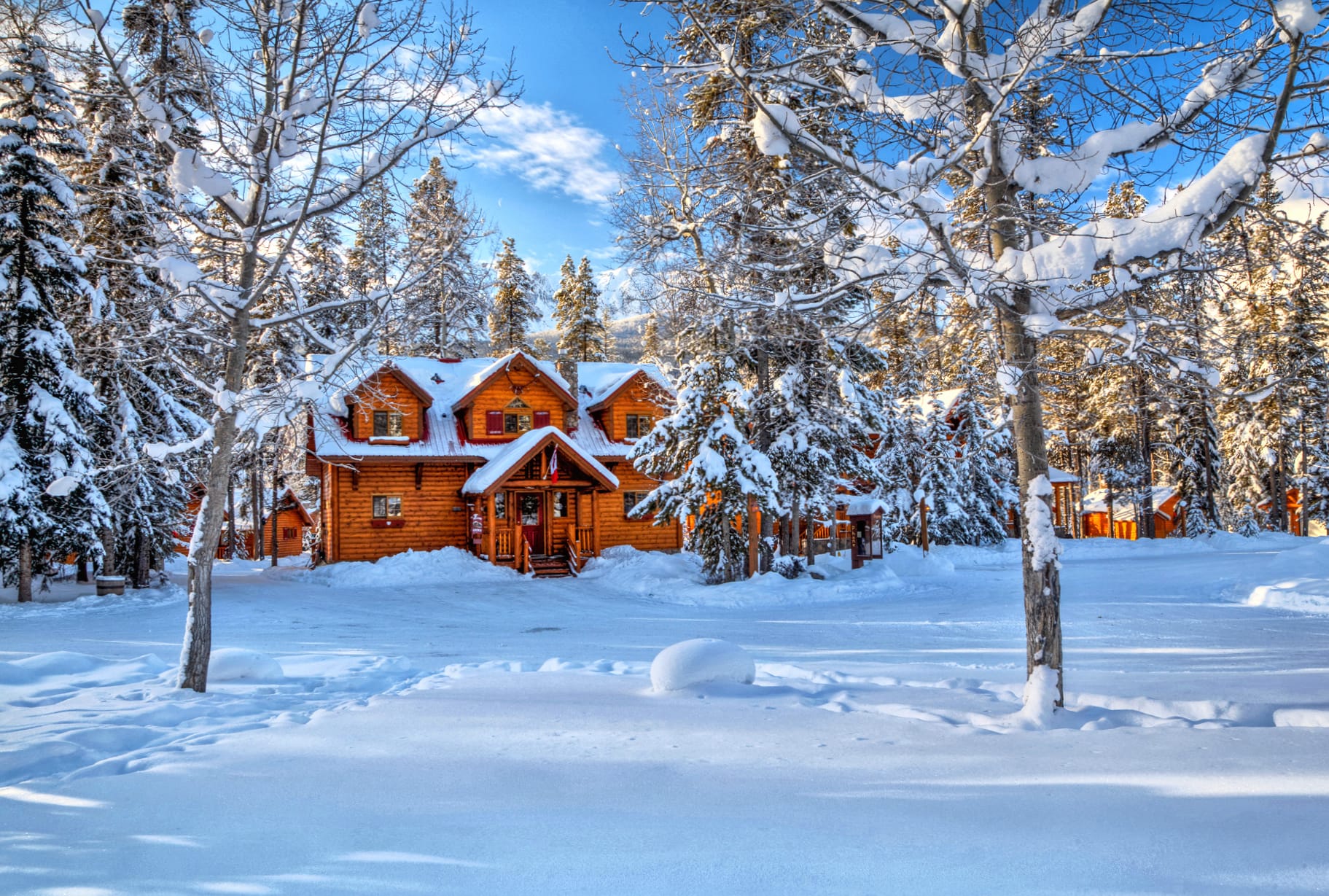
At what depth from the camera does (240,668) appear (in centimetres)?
788

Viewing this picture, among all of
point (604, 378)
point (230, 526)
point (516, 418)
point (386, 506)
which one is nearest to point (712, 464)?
point (516, 418)

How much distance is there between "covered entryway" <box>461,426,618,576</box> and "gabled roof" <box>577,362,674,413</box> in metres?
3.61

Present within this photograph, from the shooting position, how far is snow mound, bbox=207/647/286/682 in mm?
7812

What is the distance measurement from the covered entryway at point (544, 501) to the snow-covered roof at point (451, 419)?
1.52 meters

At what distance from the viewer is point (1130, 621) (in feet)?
41.2

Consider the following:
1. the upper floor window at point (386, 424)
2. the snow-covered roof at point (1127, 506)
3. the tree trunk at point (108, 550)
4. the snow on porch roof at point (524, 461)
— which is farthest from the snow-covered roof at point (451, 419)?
the snow-covered roof at point (1127, 506)

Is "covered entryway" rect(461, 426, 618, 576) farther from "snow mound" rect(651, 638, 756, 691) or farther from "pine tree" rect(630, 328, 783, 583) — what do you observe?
"snow mound" rect(651, 638, 756, 691)

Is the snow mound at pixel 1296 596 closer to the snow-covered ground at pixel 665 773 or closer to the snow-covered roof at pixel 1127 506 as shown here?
the snow-covered ground at pixel 665 773

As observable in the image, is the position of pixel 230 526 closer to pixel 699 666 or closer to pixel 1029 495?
pixel 699 666

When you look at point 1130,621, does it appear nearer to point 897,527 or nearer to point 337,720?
point 337,720

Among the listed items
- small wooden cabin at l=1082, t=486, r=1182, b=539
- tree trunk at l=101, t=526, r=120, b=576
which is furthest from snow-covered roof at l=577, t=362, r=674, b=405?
small wooden cabin at l=1082, t=486, r=1182, b=539

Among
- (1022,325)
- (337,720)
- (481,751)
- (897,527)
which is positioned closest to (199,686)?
(337,720)

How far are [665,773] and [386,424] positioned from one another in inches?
905

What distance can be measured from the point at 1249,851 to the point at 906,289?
4030 mm
